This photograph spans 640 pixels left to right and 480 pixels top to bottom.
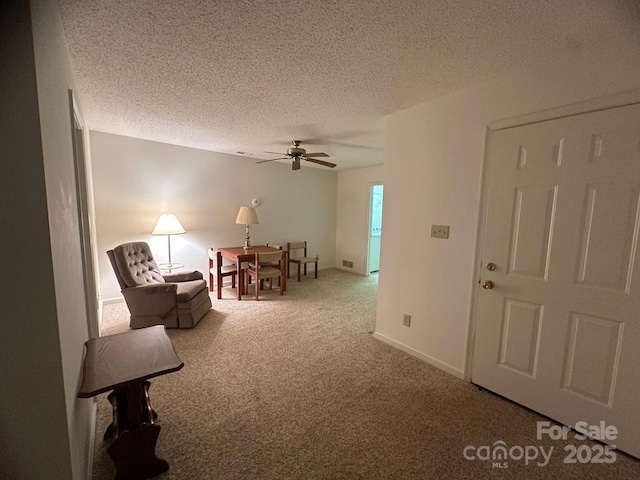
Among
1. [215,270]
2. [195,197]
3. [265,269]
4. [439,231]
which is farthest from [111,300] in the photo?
[439,231]

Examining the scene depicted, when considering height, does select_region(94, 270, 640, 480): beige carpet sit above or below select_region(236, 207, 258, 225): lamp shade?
below

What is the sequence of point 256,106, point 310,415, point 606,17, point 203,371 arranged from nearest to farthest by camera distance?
point 606,17, point 310,415, point 203,371, point 256,106

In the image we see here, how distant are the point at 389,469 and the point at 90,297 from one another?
218cm

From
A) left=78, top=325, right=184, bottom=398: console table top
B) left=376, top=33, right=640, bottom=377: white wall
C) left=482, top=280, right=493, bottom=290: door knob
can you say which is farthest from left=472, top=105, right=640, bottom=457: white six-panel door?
left=78, top=325, right=184, bottom=398: console table top

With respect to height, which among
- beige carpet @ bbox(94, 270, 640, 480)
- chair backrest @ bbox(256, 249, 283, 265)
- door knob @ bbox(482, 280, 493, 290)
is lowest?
beige carpet @ bbox(94, 270, 640, 480)

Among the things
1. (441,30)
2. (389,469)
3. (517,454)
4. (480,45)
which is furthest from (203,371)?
(480,45)

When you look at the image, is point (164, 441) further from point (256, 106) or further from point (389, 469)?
point (256, 106)

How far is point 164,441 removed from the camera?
1.54 metres

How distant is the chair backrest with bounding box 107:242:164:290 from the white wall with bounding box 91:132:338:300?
2.42 ft

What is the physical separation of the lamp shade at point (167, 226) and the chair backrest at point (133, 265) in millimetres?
331

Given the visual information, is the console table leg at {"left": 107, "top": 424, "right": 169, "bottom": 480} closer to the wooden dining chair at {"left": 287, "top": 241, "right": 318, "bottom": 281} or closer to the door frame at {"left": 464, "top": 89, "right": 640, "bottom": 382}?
the door frame at {"left": 464, "top": 89, "right": 640, "bottom": 382}

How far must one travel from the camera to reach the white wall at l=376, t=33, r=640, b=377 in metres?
1.56

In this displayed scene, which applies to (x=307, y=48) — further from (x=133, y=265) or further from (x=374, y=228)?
(x=374, y=228)

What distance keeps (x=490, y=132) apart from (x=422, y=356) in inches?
77.5
